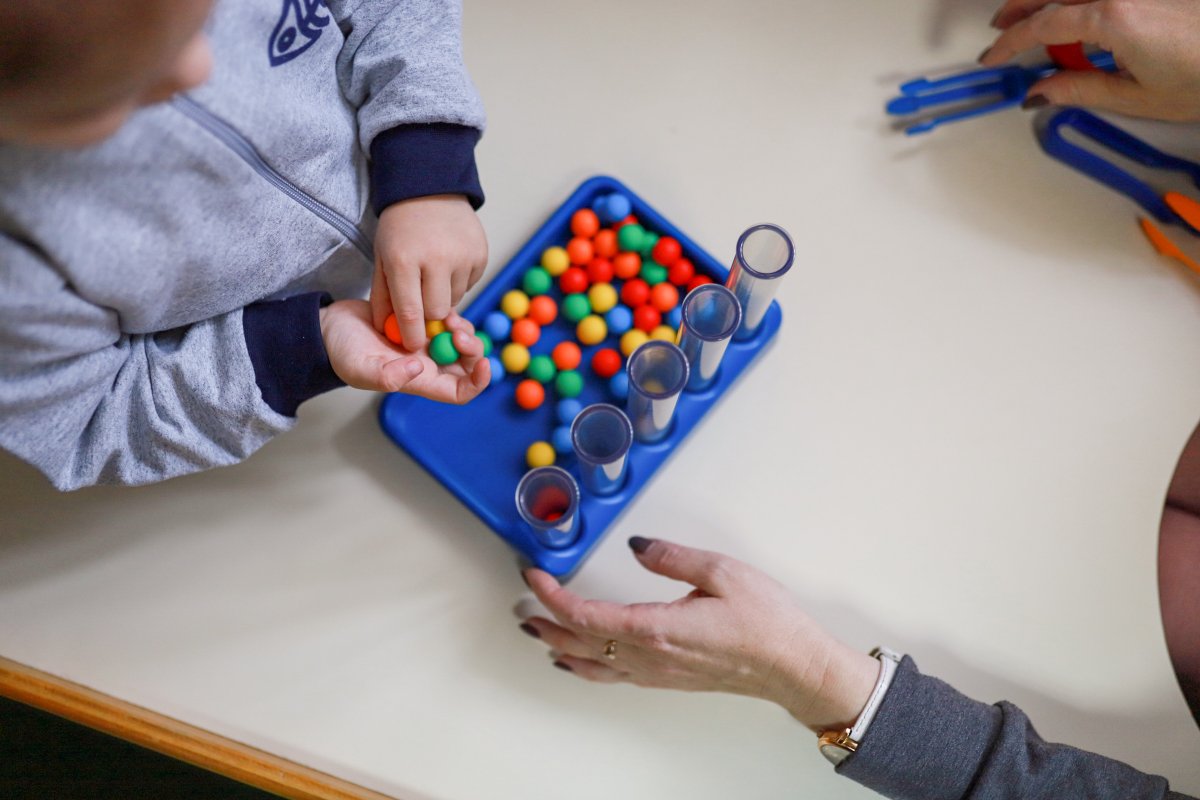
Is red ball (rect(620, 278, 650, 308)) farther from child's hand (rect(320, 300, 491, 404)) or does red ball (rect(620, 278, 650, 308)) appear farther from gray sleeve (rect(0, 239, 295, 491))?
gray sleeve (rect(0, 239, 295, 491))

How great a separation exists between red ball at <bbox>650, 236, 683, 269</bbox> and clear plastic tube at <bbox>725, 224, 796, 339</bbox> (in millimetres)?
67

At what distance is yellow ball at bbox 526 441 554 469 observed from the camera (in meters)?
0.71

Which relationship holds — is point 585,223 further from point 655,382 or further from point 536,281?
point 655,382

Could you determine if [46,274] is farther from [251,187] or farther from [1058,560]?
[1058,560]

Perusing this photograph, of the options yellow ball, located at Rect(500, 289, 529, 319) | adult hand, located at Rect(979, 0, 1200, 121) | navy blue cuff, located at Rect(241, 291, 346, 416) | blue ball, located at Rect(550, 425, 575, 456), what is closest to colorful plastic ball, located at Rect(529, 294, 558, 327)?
yellow ball, located at Rect(500, 289, 529, 319)

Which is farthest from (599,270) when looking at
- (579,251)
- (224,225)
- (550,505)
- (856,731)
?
(856,731)

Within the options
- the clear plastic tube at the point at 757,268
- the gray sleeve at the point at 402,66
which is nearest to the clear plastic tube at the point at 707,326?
the clear plastic tube at the point at 757,268

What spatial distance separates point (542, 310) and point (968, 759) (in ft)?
1.66

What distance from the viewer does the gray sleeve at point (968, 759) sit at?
0.59 meters

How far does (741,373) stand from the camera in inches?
29.0

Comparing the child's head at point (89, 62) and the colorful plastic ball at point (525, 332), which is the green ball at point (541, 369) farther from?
the child's head at point (89, 62)

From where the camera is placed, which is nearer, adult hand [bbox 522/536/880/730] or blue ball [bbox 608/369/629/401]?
adult hand [bbox 522/536/880/730]

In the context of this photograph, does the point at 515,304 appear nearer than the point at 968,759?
No

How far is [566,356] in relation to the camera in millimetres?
739
